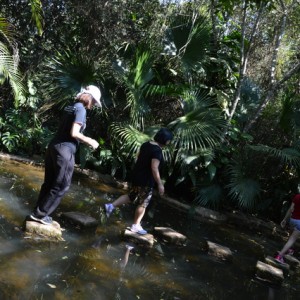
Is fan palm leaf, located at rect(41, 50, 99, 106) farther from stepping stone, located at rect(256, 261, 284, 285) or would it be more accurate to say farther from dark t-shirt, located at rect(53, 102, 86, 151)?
stepping stone, located at rect(256, 261, 284, 285)

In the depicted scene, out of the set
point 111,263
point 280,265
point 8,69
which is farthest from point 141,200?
point 8,69

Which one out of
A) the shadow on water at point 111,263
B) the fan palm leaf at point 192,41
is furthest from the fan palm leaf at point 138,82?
the shadow on water at point 111,263

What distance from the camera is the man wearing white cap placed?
4348 mm

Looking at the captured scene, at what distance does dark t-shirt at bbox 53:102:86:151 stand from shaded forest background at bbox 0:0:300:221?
398cm

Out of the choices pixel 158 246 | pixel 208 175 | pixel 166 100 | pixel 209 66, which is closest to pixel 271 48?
pixel 209 66

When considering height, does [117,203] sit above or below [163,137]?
below

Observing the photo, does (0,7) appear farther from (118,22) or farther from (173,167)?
(173,167)

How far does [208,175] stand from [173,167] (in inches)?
30.5

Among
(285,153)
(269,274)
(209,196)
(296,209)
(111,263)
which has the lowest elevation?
(111,263)

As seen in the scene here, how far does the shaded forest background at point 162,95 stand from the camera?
870 centimetres

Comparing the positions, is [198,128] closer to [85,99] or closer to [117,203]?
[117,203]

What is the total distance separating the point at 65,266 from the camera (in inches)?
159

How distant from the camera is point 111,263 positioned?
174 inches

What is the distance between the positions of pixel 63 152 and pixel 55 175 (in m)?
0.27
